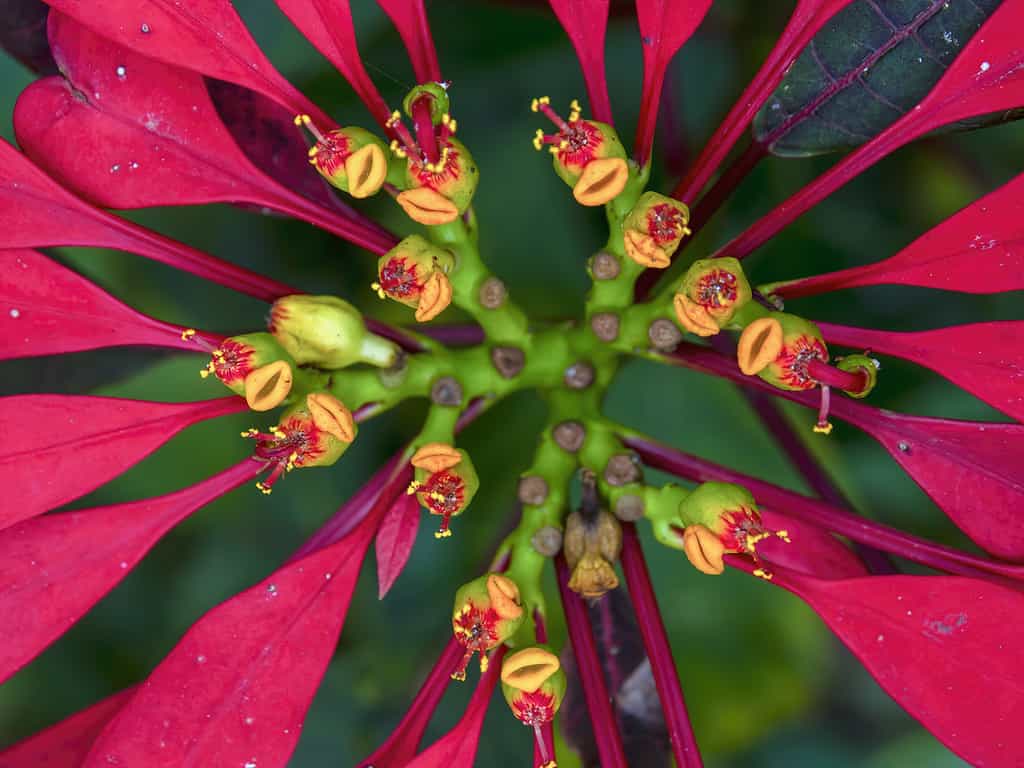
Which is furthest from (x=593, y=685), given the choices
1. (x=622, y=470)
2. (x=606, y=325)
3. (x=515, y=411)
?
(x=515, y=411)

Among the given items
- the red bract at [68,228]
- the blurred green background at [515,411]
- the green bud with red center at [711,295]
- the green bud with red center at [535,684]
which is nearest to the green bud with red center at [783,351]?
the green bud with red center at [711,295]

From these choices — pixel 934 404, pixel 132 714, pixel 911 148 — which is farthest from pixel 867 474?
pixel 132 714

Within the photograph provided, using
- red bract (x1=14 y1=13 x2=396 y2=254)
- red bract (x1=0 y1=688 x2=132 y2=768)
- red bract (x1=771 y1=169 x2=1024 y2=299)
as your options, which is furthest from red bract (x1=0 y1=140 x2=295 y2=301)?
red bract (x1=771 y1=169 x2=1024 y2=299)

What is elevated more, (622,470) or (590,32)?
(590,32)

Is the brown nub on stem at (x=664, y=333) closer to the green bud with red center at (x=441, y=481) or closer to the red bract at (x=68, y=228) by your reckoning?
the green bud with red center at (x=441, y=481)

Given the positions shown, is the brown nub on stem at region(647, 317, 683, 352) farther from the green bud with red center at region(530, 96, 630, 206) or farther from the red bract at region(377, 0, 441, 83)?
the red bract at region(377, 0, 441, 83)

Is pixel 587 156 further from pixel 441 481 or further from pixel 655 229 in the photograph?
pixel 441 481
